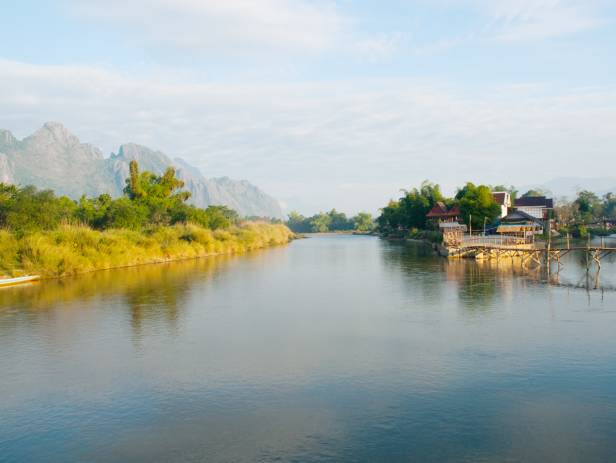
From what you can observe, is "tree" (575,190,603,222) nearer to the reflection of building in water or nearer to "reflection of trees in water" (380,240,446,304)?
the reflection of building in water

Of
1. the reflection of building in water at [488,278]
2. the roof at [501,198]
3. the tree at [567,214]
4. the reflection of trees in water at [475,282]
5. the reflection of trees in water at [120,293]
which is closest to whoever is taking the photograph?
the reflection of trees in water at [120,293]

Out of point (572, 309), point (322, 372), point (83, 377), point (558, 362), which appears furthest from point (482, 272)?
point (83, 377)

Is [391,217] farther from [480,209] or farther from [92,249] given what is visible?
[92,249]

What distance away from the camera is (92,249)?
51.9 meters

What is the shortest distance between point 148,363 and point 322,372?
739cm

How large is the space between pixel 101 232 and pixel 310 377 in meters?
50.8

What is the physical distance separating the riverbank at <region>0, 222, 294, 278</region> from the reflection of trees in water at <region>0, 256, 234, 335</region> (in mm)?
1811

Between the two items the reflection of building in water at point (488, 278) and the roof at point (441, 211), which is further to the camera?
the roof at point (441, 211)

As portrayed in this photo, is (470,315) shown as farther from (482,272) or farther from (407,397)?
(482,272)

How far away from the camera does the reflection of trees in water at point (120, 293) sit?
3197cm

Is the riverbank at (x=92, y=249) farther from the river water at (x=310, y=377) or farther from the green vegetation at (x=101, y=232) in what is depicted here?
the river water at (x=310, y=377)

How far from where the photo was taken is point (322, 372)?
64.6 feet

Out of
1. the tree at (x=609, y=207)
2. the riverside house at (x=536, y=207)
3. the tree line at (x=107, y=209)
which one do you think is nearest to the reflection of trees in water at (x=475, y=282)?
the tree line at (x=107, y=209)

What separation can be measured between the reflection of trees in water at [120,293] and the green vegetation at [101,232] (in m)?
2.51
